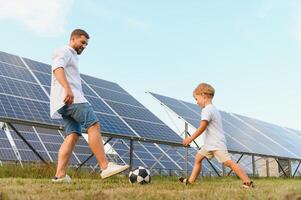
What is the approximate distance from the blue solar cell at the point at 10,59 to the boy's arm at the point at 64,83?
8.85 meters

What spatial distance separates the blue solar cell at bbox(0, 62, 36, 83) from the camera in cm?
1307

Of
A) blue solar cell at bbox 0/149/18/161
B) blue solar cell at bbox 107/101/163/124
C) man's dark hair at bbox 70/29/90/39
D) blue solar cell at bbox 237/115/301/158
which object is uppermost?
man's dark hair at bbox 70/29/90/39

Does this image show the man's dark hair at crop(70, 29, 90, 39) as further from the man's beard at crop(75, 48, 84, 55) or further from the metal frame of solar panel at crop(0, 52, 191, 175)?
the metal frame of solar panel at crop(0, 52, 191, 175)

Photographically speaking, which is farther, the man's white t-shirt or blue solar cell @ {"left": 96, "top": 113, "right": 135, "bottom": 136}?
blue solar cell @ {"left": 96, "top": 113, "right": 135, "bottom": 136}

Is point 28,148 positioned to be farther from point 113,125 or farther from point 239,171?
point 239,171

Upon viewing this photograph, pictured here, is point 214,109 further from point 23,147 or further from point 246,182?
point 23,147

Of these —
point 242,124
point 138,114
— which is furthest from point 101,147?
point 242,124

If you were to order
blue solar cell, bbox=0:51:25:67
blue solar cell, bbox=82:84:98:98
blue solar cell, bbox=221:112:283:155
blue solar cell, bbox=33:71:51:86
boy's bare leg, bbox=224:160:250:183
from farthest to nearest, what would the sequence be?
blue solar cell, bbox=221:112:283:155
blue solar cell, bbox=82:84:98:98
blue solar cell, bbox=0:51:25:67
blue solar cell, bbox=33:71:51:86
boy's bare leg, bbox=224:160:250:183

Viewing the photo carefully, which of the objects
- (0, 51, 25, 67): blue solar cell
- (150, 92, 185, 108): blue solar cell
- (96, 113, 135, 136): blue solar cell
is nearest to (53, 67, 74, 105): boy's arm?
(96, 113, 135, 136): blue solar cell

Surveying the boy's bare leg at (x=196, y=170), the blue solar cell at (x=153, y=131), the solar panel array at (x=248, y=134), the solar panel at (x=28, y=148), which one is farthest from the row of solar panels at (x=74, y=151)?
the boy's bare leg at (x=196, y=170)

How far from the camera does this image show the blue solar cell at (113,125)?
38.3 feet

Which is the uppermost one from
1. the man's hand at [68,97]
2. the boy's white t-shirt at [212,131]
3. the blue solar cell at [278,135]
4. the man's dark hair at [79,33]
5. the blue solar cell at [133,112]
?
the man's dark hair at [79,33]

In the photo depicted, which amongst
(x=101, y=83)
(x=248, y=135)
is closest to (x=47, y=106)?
(x=101, y=83)

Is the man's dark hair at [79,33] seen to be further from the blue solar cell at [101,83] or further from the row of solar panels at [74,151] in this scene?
the blue solar cell at [101,83]
